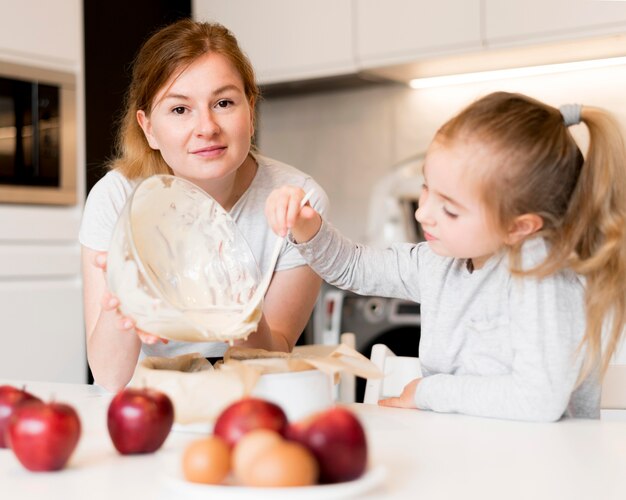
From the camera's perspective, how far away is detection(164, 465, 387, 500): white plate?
2.06 ft

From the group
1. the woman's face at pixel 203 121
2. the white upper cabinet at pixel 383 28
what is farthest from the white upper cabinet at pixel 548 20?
the woman's face at pixel 203 121

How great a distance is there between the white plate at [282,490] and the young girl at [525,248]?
1.43 ft

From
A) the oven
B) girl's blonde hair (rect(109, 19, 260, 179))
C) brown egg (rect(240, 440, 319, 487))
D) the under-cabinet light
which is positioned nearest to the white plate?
brown egg (rect(240, 440, 319, 487))

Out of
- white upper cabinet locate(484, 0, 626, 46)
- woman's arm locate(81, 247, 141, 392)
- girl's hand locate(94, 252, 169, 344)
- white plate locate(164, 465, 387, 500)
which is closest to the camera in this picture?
white plate locate(164, 465, 387, 500)

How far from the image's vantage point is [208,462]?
26.6 inches

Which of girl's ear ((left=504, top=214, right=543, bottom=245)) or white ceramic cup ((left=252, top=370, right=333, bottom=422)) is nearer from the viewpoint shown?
white ceramic cup ((left=252, top=370, right=333, bottom=422))

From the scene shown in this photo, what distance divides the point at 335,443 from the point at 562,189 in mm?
623

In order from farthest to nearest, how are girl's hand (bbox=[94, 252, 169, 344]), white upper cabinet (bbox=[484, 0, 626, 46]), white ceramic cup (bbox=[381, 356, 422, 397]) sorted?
1. white upper cabinet (bbox=[484, 0, 626, 46])
2. white ceramic cup (bbox=[381, 356, 422, 397])
3. girl's hand (bbox=[94, 252, 169, 344])

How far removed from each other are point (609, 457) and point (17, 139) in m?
2.29

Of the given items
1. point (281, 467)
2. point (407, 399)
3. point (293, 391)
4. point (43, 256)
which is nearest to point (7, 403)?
point (293, 391)

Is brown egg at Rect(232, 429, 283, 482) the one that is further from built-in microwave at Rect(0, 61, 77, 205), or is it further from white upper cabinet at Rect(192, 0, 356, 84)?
white upper cabinet at Rect(192, 0, 356, 84)

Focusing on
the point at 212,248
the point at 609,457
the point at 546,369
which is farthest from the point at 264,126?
the point at 609,457

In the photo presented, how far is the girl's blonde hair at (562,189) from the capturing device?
112 cm

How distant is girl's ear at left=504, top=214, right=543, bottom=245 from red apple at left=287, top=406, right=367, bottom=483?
55 centimetres
